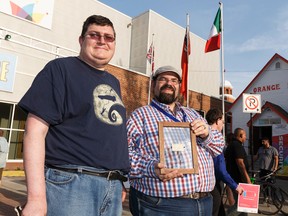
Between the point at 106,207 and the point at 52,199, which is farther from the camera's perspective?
the point at 106,207

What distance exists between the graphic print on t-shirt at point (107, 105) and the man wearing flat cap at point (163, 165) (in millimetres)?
554

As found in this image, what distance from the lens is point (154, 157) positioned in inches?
97.2

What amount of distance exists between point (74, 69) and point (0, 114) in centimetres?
1396

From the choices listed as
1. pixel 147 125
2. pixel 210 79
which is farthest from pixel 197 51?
pixel 147 125

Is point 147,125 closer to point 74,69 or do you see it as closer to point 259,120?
point 74,69

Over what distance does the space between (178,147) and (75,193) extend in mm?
977

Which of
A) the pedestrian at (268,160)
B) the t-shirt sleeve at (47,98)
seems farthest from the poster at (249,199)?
the pedestrian at (268,160)

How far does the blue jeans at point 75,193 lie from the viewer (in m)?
1.65

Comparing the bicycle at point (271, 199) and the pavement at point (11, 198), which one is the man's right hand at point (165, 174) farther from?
the bicycle at point (271, 199)

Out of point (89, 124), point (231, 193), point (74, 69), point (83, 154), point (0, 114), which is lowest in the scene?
point (231, 193)

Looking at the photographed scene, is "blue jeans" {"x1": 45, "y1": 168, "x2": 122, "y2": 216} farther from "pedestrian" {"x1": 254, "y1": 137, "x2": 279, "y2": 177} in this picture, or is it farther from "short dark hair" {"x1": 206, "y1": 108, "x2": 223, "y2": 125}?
"pedestrian" {"x1": 254, "y1": 137, "x2": 279, "y2": 177}

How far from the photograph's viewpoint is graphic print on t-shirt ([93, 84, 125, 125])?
186cm

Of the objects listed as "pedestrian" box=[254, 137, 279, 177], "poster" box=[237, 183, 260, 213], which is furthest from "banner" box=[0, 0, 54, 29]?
"poster" box=[237, 183, 260, 213]

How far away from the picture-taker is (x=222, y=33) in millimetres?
14617
